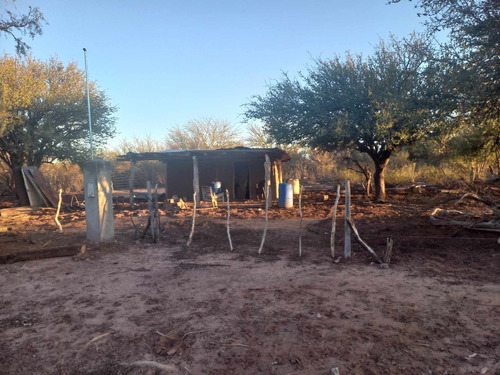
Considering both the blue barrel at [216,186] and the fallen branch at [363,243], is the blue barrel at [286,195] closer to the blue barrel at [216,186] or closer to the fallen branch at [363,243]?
the blue barrel at [216,186]

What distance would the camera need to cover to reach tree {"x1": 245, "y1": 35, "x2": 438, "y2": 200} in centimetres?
1172

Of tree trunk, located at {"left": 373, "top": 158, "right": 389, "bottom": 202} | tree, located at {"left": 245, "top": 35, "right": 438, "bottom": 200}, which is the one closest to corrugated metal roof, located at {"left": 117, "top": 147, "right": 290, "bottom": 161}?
tree, located at {"left": 245, "top": 35, "right": 438, "bottom": 200}

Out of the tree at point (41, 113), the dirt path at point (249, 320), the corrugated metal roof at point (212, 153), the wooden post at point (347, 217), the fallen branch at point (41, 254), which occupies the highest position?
the tree at point (41, 113)

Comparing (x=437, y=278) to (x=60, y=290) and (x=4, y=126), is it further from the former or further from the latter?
(x=4, y=126)

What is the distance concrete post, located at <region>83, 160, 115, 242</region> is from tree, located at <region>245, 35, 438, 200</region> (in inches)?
315

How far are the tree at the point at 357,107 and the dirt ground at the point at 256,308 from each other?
5170 mm

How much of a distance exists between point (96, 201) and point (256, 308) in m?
5.27

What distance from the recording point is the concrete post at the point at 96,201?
25.2 ft

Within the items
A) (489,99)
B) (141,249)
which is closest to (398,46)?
(489,99)

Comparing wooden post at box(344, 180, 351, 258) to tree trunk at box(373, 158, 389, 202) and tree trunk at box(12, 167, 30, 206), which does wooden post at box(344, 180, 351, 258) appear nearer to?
tree trunk at box(373, 158, 389, 202)

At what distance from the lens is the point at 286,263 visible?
6035 mm

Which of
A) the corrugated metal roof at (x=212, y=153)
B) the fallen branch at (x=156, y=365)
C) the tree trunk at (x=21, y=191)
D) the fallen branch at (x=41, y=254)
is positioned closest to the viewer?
the fallen branch at (x=156, y=365)

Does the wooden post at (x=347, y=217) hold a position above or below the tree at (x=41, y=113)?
below

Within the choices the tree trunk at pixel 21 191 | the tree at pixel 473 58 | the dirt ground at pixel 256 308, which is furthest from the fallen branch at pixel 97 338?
the tree trunk at pixel 21 191
